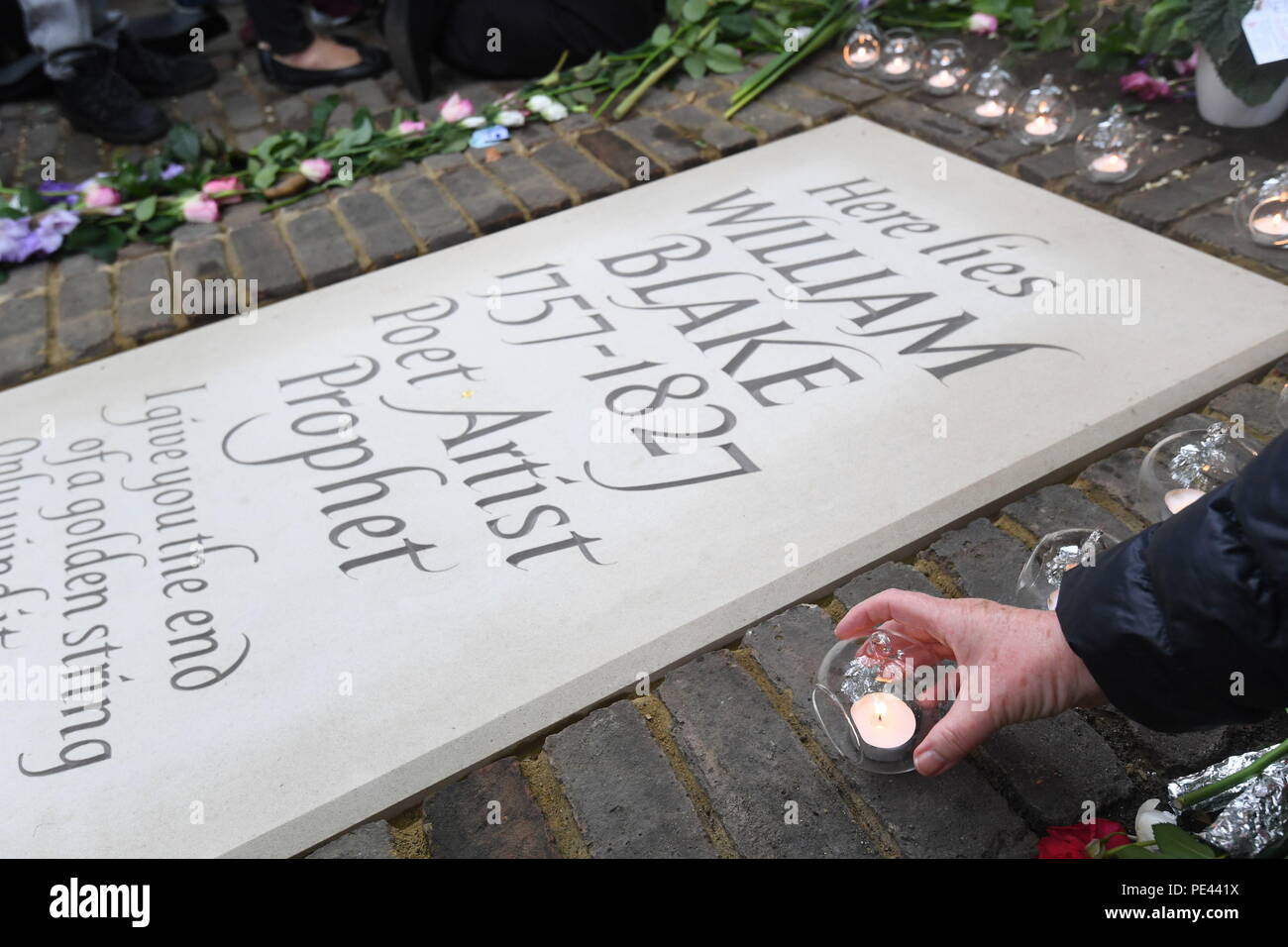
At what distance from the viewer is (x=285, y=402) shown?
2.14 m

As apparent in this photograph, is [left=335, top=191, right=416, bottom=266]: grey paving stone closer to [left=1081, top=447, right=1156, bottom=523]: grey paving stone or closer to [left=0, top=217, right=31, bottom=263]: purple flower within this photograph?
[left=0, top=217, right=31, bottom=263]: purple flower

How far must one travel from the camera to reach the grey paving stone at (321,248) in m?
2.57

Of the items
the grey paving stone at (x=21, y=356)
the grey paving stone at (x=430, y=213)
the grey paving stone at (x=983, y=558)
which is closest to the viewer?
the grey paving stone at (x=983, y=558)

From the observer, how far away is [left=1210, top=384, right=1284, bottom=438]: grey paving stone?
1.72 m

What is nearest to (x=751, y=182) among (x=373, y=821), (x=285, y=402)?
(x=285, y=402)

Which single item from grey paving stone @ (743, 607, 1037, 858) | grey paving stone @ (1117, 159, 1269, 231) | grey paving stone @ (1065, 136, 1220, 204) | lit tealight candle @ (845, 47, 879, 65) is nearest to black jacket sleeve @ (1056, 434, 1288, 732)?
Result: grey paving stone @ (743, 607, 1037, 858)

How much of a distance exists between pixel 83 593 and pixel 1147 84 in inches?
114

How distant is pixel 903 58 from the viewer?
3156 millimetres

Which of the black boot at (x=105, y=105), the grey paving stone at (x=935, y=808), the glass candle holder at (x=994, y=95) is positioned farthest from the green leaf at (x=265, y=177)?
the grey paving stone at (x=935, y=808)

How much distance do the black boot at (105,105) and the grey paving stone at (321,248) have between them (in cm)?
110

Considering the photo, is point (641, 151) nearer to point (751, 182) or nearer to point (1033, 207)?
point (751, 182)

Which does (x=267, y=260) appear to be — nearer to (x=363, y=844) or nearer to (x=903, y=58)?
(x=363, y=844)

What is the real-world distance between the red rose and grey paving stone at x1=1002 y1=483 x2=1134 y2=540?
53cm

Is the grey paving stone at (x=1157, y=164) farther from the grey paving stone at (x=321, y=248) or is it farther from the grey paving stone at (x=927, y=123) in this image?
the grey paving stone at (x=321, y=248)
